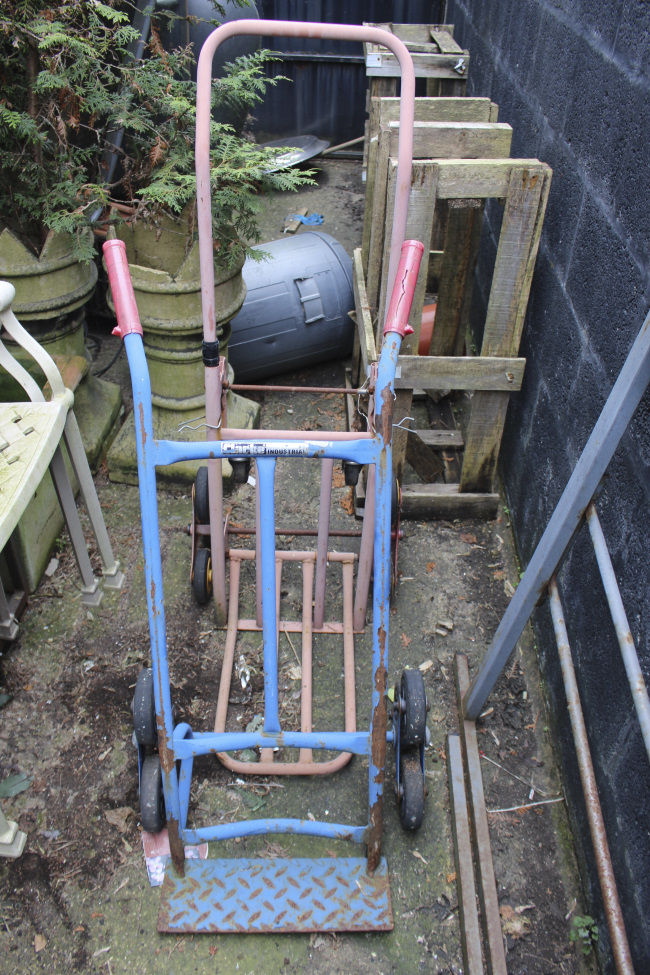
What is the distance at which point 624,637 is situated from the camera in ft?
5.74

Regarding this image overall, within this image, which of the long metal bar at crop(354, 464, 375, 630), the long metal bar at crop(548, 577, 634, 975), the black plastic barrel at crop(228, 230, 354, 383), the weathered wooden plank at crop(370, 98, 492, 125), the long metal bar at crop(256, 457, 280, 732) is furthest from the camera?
the black plastic barrel at crop(228, 230, 354, 383)

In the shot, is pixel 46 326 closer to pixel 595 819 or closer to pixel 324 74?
pixel 595 819

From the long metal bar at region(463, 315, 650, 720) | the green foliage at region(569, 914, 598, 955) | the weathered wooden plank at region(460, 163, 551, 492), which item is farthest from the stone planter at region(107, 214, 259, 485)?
the green foliage at region(569, 914, 598, 955)

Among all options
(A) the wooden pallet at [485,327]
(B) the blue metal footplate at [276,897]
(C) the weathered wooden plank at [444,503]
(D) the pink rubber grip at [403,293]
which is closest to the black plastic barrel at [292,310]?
(A) the wooden pallet at [485,327]

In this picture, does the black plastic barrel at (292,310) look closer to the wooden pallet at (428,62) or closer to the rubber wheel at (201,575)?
the wooden pallet at (428,62)

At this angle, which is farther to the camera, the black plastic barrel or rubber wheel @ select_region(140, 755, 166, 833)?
the black plastic barrel

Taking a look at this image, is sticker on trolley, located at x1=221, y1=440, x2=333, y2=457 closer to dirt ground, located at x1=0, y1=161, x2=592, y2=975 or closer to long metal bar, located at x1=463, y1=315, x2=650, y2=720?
long metal bar, located at x1=463, y1=315, x2=650, y2=720

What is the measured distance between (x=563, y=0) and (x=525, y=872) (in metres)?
3.47

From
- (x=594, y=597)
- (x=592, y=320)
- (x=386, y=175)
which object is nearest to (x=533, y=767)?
(x=594, y=597)

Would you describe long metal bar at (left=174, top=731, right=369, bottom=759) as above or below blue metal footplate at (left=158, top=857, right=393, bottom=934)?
above

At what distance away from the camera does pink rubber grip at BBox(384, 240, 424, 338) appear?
6.61 feet

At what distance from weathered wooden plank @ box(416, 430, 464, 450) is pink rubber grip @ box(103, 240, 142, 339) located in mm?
2348

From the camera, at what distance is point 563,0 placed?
301 cm

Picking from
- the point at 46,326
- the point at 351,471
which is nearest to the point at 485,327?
the point at 351,471
